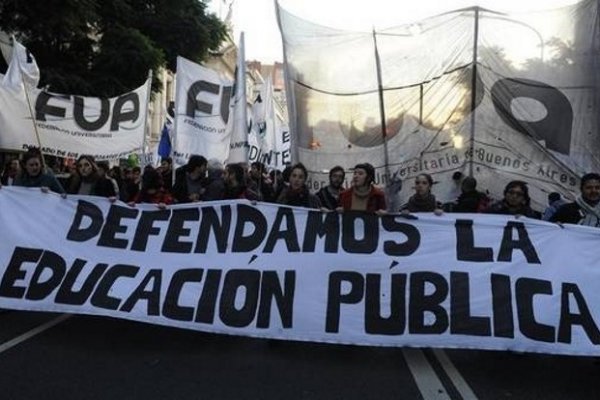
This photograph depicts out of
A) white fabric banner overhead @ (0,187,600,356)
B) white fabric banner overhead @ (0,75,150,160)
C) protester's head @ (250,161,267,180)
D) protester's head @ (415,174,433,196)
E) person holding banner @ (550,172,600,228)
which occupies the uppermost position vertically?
white fabric banner overhead @ (0,75,150,160)

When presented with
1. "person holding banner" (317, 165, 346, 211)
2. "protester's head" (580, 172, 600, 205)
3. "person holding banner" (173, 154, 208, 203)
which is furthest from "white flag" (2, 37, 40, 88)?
"protester's head" (580, 172, 600, 205)

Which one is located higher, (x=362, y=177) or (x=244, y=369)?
(x=362, y=177)

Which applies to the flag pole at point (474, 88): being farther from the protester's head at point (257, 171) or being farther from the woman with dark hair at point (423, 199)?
the protester's head at point (257, 171)

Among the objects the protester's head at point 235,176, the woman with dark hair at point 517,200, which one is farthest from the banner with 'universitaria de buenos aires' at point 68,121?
the woman with dark hair at point 517,200

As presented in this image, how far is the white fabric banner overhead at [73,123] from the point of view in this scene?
10367 mm

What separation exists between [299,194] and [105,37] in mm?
15507

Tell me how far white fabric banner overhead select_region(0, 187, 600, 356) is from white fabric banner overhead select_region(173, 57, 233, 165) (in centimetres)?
502

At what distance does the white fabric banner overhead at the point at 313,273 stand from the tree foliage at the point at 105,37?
12.3 m

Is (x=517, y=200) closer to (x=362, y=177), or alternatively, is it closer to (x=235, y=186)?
(x=362, y=177)

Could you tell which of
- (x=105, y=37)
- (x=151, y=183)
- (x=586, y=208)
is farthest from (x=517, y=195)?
(x=105, y=37)

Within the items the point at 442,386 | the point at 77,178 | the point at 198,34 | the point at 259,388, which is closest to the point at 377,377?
the point at 442,386

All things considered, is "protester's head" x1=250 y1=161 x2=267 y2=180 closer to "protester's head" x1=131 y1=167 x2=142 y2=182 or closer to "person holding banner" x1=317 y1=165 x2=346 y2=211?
"protester's head" x1=131 y1=167 x2=142 y2=182

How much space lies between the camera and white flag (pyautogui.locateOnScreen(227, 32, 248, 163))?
37.8 feet

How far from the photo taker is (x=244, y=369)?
207 inches
